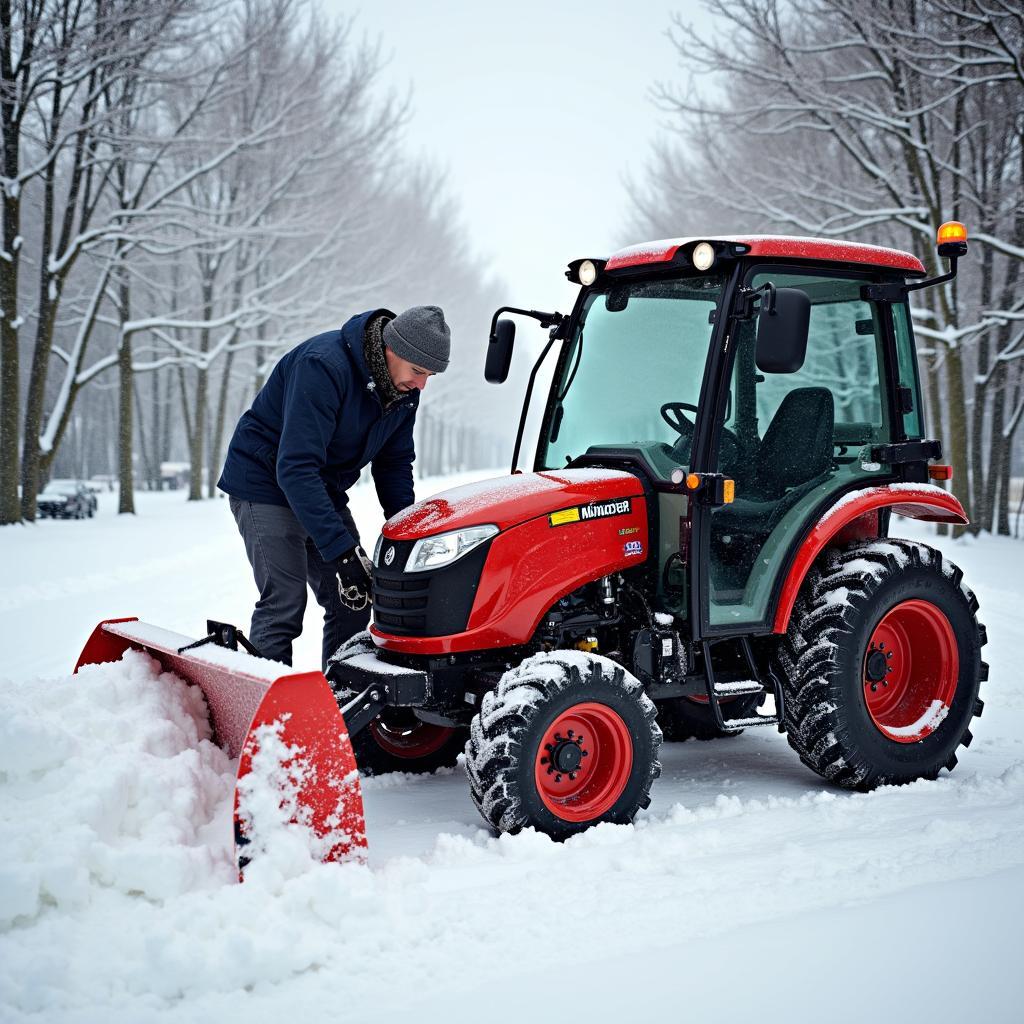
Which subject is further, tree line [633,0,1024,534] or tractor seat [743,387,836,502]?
tree line [633,0,1024,534]

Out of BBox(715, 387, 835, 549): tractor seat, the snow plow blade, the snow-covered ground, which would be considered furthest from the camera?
BBox(715, 387, 835, 549): tractor seat

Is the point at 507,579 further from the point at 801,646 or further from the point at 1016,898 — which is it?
the point at 1016,898

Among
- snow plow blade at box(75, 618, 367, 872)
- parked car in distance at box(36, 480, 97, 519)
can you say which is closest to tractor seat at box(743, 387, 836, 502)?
snow plow blade at box(75, 618, 367, 872)

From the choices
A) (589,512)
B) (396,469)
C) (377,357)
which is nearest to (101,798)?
(589,512)

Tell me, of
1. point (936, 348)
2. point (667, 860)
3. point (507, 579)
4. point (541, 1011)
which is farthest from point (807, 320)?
point (936, 348)

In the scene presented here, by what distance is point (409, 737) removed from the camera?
4.45 meters

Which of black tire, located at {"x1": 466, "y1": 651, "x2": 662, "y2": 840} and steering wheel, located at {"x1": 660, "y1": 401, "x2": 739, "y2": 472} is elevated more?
steering wheel, located at {"x1": 660, "y1": 401, "x2": 739, "y2": 472}

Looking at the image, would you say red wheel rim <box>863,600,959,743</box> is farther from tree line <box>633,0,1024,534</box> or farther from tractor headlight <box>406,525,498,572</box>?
tree line <box>633,0,1024,534</box>

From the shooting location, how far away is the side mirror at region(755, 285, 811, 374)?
339 centimetres

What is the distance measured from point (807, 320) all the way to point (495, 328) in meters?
1.42

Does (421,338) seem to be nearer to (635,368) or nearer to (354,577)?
(635,368)

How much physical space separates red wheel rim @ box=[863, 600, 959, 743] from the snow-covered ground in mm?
347

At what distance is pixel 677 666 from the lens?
3.88 m

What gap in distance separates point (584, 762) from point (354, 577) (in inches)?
45.5
